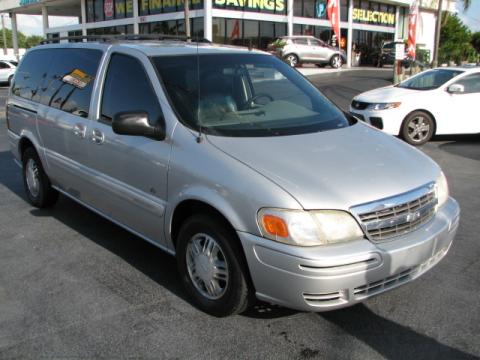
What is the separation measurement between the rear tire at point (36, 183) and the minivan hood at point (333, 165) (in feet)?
9.48

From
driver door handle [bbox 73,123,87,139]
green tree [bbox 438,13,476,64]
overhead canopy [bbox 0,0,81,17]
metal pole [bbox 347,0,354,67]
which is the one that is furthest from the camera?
green tree [bbox 438,13,476,64]

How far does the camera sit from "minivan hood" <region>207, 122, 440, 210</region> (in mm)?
3064

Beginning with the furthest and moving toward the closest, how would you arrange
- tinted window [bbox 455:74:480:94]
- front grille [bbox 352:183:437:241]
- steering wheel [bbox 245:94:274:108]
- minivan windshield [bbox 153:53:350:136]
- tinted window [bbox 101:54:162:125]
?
1. tinted window [bbox 455:74:480:94]
2. steering wheel [bbox 245:94:274:108]
3. tinted window [bbox 101:54:162:125]
4. minivan windshield [bbox 153:53:350:136]
5. front grille [bbox 352:183:437:241]

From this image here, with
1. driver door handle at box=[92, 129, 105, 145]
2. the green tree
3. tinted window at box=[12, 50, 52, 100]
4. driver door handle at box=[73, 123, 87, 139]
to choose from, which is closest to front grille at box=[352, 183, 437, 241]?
driver door handle at box=[92, 129, 105, 145]

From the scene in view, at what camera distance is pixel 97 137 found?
4.37 meters

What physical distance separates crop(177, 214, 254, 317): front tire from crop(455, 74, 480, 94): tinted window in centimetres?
816

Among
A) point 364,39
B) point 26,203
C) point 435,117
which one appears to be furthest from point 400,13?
point 26,203

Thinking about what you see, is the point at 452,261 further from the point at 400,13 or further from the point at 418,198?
the point at 400,13

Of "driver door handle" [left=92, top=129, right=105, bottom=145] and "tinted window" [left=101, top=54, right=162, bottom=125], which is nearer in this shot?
"tinted window" [left=101, top=54, right=162, bottom=125]

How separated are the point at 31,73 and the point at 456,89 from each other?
7493mm

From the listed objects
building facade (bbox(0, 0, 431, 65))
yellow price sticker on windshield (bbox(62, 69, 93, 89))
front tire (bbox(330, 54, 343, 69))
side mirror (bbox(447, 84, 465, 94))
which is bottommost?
side mirror (bbox(447, 84, 465, 94))

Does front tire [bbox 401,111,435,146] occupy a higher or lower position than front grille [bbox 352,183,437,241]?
lower

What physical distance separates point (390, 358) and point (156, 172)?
77.2 inches

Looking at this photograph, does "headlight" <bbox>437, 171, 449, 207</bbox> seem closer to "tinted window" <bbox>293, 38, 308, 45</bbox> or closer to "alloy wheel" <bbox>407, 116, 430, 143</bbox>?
"alloy wheel" <bbox>407, 116, 430, 143</bbox>
